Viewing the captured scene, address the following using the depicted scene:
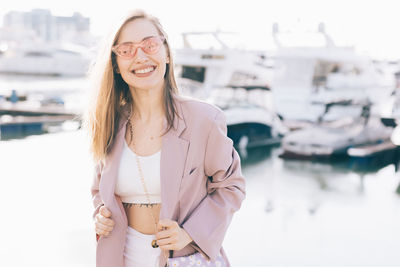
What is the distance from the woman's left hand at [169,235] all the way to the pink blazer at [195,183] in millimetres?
24

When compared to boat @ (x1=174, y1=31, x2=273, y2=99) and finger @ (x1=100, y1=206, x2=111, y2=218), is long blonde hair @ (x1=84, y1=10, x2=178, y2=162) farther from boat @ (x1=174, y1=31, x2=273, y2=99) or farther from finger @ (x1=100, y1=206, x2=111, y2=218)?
boat @ (x1=174, y1=31, x2=273, y2=99)

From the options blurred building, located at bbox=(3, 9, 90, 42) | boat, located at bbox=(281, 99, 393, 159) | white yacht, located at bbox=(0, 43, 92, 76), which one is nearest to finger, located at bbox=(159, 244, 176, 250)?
boat, located at bbox=(281, 99, 393, 159)

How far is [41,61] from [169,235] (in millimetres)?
40627

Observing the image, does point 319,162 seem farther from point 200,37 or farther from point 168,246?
point 168,246

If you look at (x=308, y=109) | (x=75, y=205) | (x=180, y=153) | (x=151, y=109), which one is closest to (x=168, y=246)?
(x=180, y=153)

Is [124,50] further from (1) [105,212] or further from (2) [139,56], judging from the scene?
(1) [105,212]

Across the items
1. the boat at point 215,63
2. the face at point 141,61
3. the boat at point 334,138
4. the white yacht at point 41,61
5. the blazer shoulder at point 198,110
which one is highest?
the face at point 141,61

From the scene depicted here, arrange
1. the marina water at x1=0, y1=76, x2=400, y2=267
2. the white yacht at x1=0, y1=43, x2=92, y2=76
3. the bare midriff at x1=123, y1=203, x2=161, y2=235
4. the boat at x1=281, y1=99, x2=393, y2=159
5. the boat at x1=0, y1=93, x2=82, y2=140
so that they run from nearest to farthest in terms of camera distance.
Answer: the bare midriff at x1=123, y1=203, x2=161, y2=235 < the marina water at x1=0, y1=76, x2=400, y2=267 < the boat at x1=281, y1=99, x2=393, y2=159 < the boat at x1=0, y1=93, x2=82, y2=140 < the white yacht at x1=0, y1=43, x2=92, y2=76

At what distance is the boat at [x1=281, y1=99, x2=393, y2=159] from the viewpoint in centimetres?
966

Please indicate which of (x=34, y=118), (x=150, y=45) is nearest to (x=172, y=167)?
(x=150, y=45)

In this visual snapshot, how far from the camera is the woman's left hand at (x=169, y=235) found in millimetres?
1142

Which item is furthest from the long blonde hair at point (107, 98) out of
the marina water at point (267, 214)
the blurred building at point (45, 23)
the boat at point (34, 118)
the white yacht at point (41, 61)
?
the blurred building at point (45, 23)

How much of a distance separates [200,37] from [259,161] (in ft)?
21.4

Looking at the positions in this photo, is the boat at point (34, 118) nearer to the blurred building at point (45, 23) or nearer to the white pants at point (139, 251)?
the white pants at point (139, 251)
